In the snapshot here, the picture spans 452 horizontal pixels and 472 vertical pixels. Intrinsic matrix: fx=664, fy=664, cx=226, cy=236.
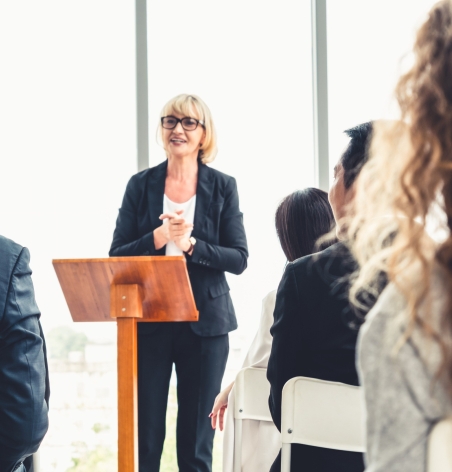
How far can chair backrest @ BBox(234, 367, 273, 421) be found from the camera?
82.8 inches

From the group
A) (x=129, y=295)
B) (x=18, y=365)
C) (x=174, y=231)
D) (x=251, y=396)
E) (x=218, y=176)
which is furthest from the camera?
(x=218, y=176)

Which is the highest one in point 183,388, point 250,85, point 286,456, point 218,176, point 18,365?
point 250,85

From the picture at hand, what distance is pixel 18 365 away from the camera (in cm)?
166

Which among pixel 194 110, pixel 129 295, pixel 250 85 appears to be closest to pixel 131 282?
pixel 129 295

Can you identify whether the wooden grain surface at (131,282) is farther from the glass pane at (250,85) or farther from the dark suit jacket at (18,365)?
the glass pane at (250,85)

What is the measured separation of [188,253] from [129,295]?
72cm

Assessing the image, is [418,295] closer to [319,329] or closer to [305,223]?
[319,329]

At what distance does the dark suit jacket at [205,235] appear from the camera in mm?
3191

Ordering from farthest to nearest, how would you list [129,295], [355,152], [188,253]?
[188,253]
[129,295]
[355,152]

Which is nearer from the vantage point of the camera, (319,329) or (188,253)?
(319,329)

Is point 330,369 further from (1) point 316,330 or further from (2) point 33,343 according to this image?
(2) point 33,343

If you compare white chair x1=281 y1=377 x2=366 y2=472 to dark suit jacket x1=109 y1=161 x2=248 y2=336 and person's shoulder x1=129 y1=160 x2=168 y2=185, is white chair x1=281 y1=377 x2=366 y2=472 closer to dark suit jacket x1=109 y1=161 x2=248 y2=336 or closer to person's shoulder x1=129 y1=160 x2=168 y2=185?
dark suit jacket x1=109 y1=161 x2=248 y2=336

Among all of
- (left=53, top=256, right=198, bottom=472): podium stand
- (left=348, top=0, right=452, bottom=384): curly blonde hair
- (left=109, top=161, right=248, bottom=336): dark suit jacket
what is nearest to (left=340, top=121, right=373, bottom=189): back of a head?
(left=53, top=256, right=198, bottom=472): podium stand

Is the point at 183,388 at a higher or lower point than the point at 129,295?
lower
